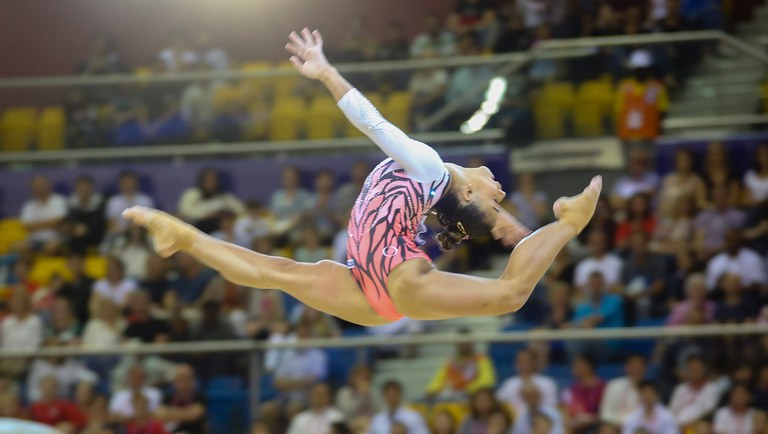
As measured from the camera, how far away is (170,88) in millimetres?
11586

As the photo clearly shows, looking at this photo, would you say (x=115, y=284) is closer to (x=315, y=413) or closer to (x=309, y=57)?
(x=315, y=413)

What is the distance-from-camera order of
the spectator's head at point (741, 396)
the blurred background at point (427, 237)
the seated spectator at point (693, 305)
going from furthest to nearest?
the seated spectator at point (693, 305)
the blurred background at point (427, 237)
the spectator's head at point (741, 396)

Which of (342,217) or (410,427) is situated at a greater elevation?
(342,217)

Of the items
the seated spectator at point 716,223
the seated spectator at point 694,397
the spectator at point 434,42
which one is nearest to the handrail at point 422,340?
the seated spectator at point 694,397

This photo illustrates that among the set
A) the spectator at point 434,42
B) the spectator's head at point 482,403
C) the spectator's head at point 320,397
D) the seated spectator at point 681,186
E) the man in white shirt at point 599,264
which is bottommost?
the spectator's head at point 482,403

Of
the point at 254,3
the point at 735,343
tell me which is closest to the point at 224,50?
→ the point at 254,3

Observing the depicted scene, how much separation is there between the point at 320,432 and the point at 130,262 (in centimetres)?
322

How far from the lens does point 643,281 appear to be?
10.0 m

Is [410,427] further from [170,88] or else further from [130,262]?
[170,88]

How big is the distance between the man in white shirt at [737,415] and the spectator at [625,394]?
0.47 m

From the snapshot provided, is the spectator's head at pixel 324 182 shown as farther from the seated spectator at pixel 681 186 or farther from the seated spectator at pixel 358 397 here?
the seated spectator at pixel 681 186

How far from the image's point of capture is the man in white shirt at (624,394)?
28.7 ft

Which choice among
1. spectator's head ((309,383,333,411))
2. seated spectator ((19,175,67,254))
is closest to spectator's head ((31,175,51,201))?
seated spectator ((19,175,67,254))

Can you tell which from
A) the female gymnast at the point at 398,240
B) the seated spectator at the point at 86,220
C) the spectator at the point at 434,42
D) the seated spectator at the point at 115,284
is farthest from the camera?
the spectator at the point at 434,42
